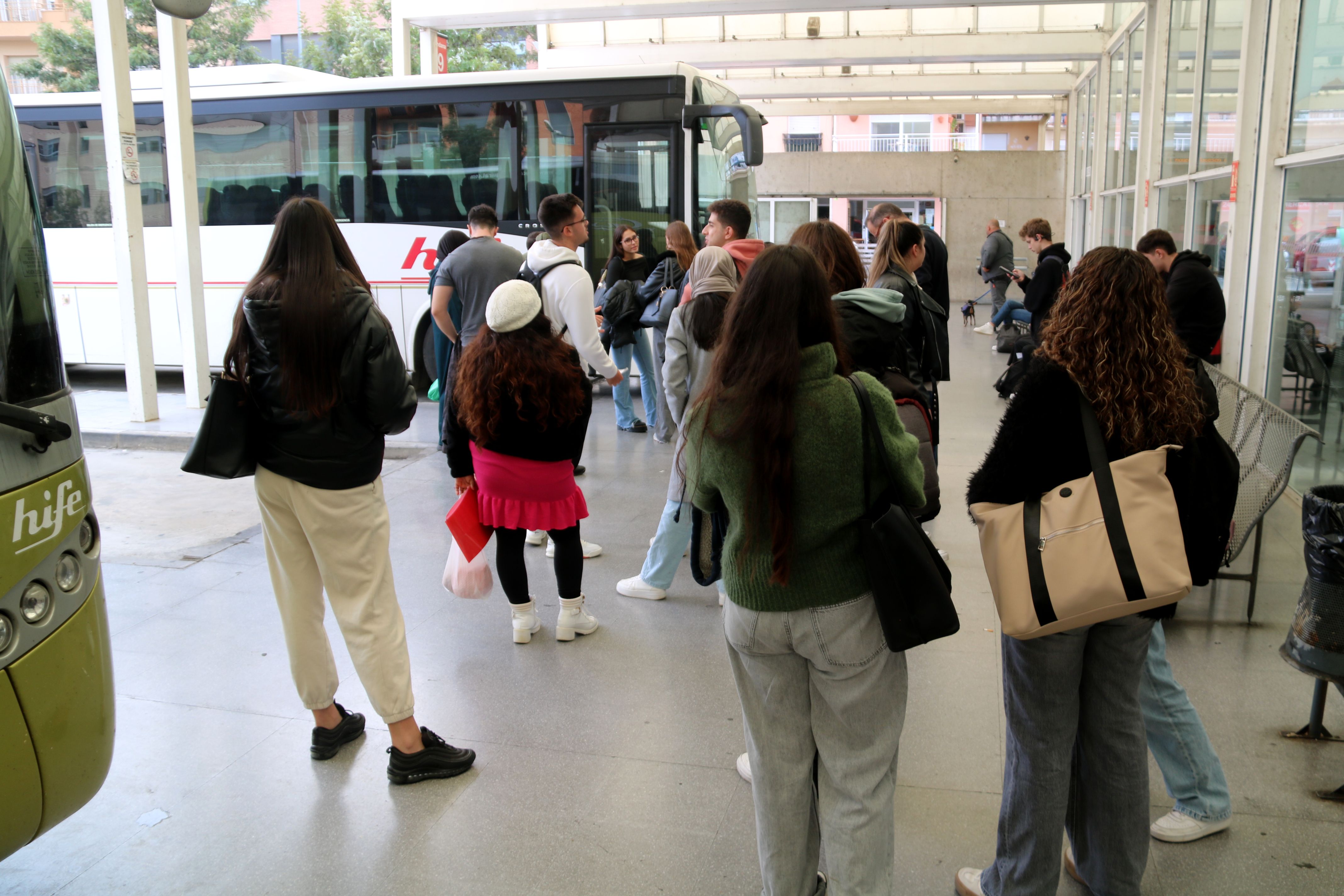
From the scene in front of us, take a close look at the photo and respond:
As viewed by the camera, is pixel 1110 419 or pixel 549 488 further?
pixel 549 488

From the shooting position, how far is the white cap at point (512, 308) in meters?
4.12

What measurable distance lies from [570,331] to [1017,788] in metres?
4.01

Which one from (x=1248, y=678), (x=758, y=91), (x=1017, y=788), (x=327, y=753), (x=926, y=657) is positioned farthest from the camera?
(x=758, y=91)

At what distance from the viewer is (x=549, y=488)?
4328 millimetres

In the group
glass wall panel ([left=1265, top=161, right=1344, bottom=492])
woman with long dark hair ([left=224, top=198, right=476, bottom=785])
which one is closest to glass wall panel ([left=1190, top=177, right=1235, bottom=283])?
glass wall panel ([left=1265, top=161, right=1344, bottom=492])

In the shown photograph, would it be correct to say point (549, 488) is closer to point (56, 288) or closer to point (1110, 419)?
point (1110, 419)

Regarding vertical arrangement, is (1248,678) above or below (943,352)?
below

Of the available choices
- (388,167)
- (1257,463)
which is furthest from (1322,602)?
(388,167)

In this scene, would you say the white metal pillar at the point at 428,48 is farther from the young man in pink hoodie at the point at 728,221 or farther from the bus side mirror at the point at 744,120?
the young man in pink hoodie at the point at 728,221

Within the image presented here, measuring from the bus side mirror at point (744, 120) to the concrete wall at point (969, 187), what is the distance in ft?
53.3

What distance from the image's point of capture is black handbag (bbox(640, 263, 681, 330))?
707 cm

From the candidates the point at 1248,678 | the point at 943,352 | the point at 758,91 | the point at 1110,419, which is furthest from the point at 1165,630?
the point at 758,91

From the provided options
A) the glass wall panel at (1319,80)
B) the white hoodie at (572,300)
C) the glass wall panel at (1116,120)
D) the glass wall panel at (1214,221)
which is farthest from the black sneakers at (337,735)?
the glass wall panel at (1116,120)

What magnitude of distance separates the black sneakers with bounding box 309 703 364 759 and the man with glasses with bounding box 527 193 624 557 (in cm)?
212
